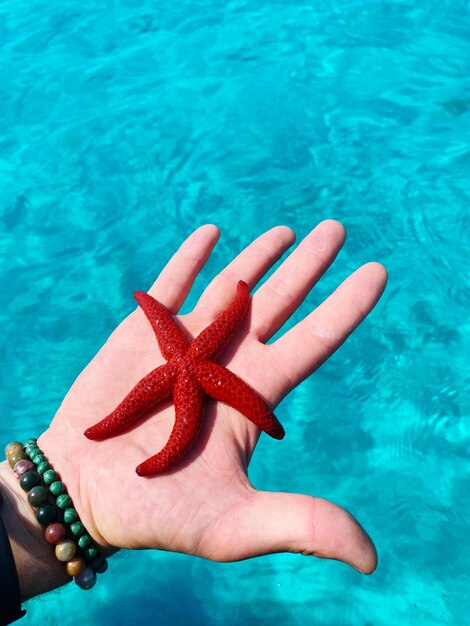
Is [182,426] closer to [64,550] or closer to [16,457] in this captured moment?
[64,550]

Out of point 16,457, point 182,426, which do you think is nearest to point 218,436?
point 182,426

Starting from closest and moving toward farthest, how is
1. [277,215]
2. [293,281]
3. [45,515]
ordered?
[45,515] < [293,281] < [277,215]

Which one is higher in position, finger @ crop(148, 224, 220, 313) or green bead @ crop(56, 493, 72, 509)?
finger @ crop(148, 224, 220, 313)

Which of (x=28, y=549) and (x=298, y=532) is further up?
(x=298, y=532)

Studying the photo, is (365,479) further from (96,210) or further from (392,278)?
(96,210)

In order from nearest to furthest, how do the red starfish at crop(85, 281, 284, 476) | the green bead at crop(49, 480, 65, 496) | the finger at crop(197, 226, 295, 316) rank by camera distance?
1. the red starfish at crop(85, 281, 284, 476)
2. the green bead at crop(49, 480, 65, 496)
3. the finger at crop(197, 226, 295, 316)

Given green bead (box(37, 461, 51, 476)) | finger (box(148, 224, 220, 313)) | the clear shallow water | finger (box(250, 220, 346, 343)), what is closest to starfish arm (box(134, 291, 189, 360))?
finger (box(148, 224, 220, 313))

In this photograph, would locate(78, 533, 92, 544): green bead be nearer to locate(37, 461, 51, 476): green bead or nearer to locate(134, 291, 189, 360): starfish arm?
locate(37, 461, 51, 476): green bead

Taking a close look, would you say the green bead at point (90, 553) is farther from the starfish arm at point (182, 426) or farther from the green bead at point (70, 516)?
the starfish arm at point (182, 426)
